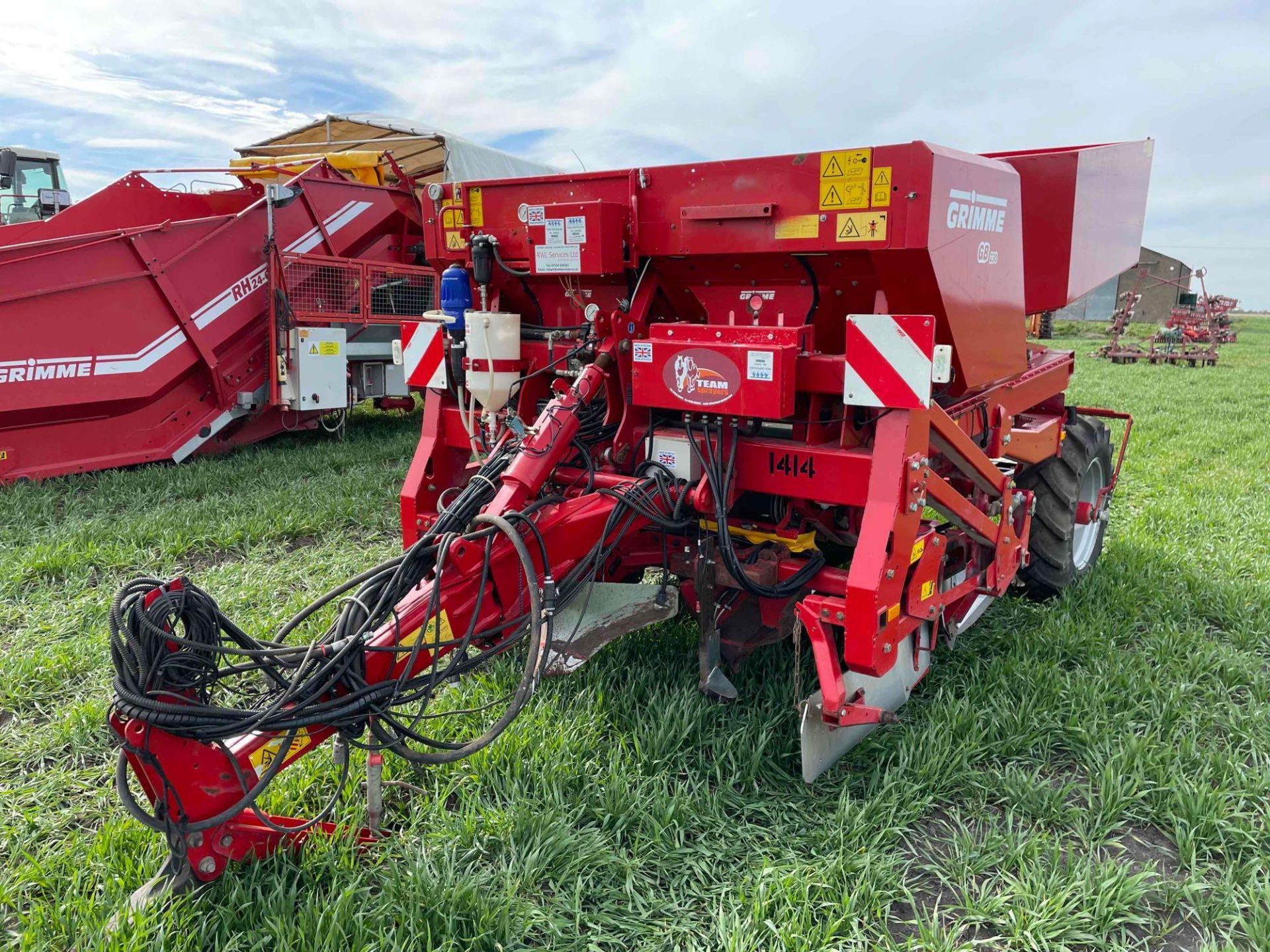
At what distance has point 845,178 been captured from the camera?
2.62 metres

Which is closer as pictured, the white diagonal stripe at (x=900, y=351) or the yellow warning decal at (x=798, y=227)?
the white diagonal stripe at (x=900, y=351)

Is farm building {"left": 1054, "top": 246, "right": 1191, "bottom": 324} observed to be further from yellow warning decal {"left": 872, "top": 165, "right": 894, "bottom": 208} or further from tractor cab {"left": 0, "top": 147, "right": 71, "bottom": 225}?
yellow warning decal {"left": 872, "top": 165, "right": 894, "bottom": 208}

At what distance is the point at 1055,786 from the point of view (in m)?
2.82

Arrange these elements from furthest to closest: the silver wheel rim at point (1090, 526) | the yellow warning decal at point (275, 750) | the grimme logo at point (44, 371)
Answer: the grimme logo at point (44, 371) < the silver wheel rim at point (1090, 526) < the yellow warning decal at point (275, 750)

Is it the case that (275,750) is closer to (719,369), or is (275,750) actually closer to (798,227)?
(719,369)

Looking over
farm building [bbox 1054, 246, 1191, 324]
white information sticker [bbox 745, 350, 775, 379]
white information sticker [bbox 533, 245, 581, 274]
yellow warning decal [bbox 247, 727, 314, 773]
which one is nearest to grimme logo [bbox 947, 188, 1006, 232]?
white information sticker [bbox 745, 350, 775, 379]

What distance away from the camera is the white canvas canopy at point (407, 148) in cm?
916

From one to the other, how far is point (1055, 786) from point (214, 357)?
5857 mm

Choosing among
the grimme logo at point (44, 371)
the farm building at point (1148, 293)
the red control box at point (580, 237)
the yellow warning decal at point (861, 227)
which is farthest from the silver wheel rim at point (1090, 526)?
the farm building at point (1148, 293)

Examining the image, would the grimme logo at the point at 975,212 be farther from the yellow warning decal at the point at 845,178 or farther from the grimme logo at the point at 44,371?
the grimme logo at the point at 44,371

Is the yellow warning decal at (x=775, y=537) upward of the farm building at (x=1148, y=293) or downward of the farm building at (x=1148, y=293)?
downward

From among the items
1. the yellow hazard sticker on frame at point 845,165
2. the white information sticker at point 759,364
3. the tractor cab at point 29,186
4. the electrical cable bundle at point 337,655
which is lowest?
the electrical cable bundle at point 337,655

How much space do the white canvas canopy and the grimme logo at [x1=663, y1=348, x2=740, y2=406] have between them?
6.44 metres

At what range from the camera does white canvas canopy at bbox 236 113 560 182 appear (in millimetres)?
9156
